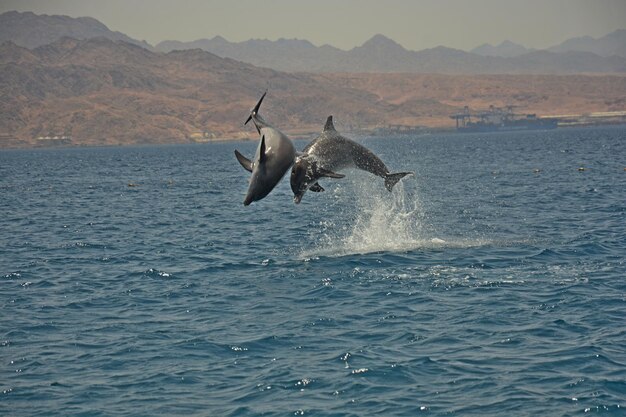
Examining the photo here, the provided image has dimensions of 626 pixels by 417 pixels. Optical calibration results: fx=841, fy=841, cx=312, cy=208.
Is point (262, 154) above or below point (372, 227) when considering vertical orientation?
above

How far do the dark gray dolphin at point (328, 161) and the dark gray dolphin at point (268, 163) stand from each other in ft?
8.95

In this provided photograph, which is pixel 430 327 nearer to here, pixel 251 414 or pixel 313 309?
pixel 313 309

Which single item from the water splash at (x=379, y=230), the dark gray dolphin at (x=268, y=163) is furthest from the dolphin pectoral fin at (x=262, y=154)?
the water splash at (x=379, y=230)

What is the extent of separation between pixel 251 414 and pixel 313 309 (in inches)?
322

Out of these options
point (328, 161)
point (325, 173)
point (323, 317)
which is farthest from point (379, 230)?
point (323, 317)

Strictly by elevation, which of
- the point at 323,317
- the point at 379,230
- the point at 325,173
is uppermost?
the point at 325,173

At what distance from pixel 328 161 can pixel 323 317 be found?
579 centimetres

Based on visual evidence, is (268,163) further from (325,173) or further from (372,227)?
(372,227)

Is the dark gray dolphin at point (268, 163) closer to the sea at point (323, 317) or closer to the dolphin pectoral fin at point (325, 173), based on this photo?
the dolphin pectoral fin at point (325, 173)

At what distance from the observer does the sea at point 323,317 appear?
17547 mm

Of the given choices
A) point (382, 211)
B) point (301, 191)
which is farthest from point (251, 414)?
point (382, 211)

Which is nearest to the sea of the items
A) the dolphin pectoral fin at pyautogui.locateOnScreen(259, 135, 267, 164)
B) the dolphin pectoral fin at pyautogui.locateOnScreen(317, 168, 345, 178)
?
the dolphin pectoral fin at pyautogui.locateOnScreen(317, 168, 345, 178)

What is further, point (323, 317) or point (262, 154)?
point (323, 317)

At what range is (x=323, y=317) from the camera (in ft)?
77.4
